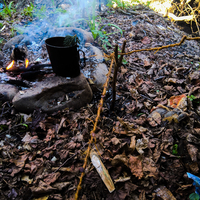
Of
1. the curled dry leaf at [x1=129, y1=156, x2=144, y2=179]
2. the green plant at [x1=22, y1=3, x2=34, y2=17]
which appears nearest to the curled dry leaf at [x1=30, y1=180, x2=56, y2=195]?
the curled dry leaf at [x1=129, y1=156, x2=144, y2=179]

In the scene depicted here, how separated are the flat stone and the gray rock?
24 centimetres

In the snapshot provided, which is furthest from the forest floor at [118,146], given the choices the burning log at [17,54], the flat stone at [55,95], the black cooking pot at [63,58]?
the burning log at [17,54]

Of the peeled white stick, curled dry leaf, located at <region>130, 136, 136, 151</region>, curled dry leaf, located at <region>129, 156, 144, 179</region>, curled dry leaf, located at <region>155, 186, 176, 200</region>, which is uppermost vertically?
curled dry leaf, located at <region>130, 136, 136, 151</region>

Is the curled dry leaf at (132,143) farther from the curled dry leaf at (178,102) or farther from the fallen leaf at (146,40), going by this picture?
the fallen leaf at (146,40)

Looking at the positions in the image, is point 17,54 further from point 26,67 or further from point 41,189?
point 41,189

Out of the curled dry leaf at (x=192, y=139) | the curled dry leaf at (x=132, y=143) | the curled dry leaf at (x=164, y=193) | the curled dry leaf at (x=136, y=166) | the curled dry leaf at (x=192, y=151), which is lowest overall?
the curled dry leaf at (x=164, y=193)

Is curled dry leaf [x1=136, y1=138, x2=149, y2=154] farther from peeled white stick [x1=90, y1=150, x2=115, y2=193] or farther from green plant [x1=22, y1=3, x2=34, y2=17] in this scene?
green plant [x1=22, y1=3, x2=34, y2=17]

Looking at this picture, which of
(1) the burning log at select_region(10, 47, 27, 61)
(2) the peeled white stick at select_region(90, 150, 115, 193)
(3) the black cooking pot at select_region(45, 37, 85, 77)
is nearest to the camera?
(2) the peeled white stick at select_region(90, 150, 115, 193)

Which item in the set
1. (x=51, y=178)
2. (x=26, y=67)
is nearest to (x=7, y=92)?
(x=26, y=67)

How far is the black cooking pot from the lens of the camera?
2.09 metres

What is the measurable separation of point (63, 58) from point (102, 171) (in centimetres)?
176

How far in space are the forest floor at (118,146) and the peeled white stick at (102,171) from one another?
0.13 ft

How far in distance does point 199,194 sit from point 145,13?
7020 millimetres

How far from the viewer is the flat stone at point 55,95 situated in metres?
2.30
